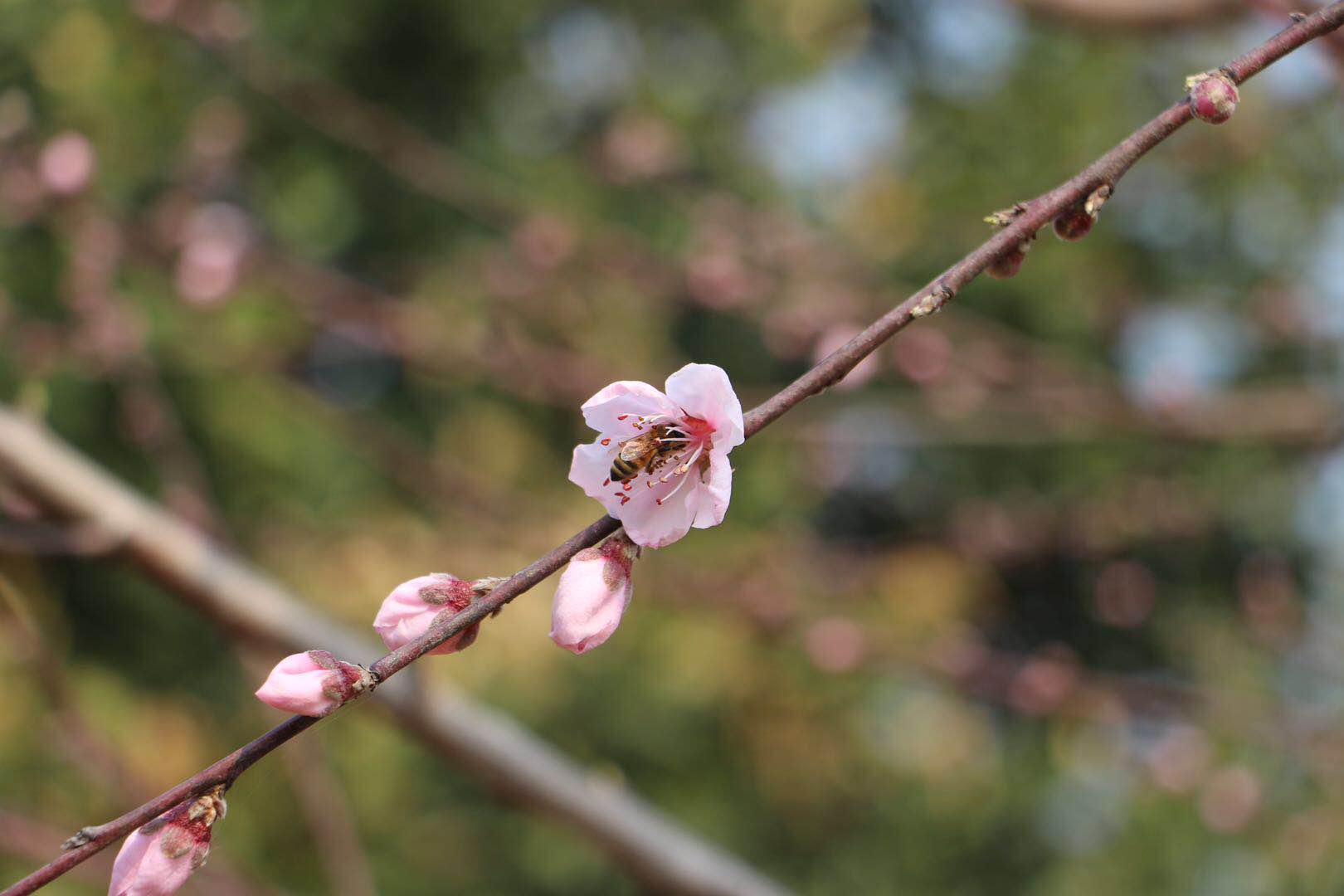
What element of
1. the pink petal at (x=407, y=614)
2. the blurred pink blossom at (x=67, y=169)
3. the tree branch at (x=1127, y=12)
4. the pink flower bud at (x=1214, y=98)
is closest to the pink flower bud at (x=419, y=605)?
the pink petal at (x=407, y=614)

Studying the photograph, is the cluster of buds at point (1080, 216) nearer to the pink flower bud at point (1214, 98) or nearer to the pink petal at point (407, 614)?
the pink flower bud at point (1214, 98)

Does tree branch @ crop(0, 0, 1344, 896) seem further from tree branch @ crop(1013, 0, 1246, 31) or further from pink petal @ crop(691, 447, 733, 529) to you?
tree branch @ crop(1013, 0, 1246, 31)

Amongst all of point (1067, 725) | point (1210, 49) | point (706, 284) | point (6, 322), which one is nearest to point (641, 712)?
point (1067, 725)

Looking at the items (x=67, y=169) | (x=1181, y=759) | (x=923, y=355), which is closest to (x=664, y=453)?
(x=923, y=355)

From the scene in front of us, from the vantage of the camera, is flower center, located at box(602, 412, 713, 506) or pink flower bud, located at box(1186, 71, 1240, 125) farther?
flower center, located at box(602, 412, 713, 506)

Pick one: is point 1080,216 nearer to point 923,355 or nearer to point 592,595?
point 592,595

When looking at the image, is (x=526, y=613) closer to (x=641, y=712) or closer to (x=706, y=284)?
(x=641, y=712)

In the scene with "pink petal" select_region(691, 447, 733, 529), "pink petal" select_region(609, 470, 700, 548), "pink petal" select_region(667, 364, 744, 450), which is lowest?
"pink petal" select_region(609, 470, 700, 548)

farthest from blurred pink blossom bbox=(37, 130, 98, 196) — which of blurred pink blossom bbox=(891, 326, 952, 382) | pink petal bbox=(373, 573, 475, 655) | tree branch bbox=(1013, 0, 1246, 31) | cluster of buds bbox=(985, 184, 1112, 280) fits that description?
cluster of buds bbox=(985, 184, 1112, 280)
